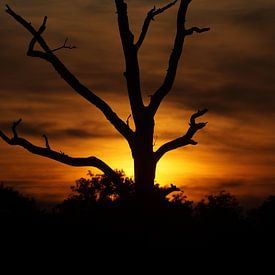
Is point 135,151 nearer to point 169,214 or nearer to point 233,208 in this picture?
point 233,208

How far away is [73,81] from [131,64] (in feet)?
5.61

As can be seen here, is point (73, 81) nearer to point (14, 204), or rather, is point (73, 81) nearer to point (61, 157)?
point (61, 157)

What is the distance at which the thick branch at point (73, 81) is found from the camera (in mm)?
19766

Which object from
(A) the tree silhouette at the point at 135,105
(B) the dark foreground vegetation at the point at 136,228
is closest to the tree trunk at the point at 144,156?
(A) the tree silhouette at the point at 135,105

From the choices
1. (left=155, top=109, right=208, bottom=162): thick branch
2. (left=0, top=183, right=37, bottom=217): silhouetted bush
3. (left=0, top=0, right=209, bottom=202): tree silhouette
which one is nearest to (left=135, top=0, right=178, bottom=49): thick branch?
(left=0, top=0, right=209, bottom=202): tree silhouette

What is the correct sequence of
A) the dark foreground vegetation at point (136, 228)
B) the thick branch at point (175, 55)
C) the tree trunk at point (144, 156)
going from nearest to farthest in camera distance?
the dark foreground vegetation at point (136, 228)
the tree trunk at point (144, 156)
the thick branch at point (175, 55)

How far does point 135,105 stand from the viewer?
19688 mm

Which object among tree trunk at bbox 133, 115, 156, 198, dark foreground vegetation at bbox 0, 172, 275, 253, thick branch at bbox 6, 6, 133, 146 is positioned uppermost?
thick branch at bbox 6, 6, 133, 146

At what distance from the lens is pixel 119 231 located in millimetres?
13227

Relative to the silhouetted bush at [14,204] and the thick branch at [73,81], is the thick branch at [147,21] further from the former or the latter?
the silhouetted bush at [14,204]

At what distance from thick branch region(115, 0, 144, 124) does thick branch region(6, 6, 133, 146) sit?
48cm

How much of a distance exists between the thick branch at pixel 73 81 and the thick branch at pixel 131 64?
48cm

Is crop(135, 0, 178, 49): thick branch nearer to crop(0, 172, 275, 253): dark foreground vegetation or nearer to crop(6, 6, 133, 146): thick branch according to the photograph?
crop(6, 6, 133, 146): thick branch

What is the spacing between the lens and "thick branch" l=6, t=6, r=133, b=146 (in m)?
19.8
